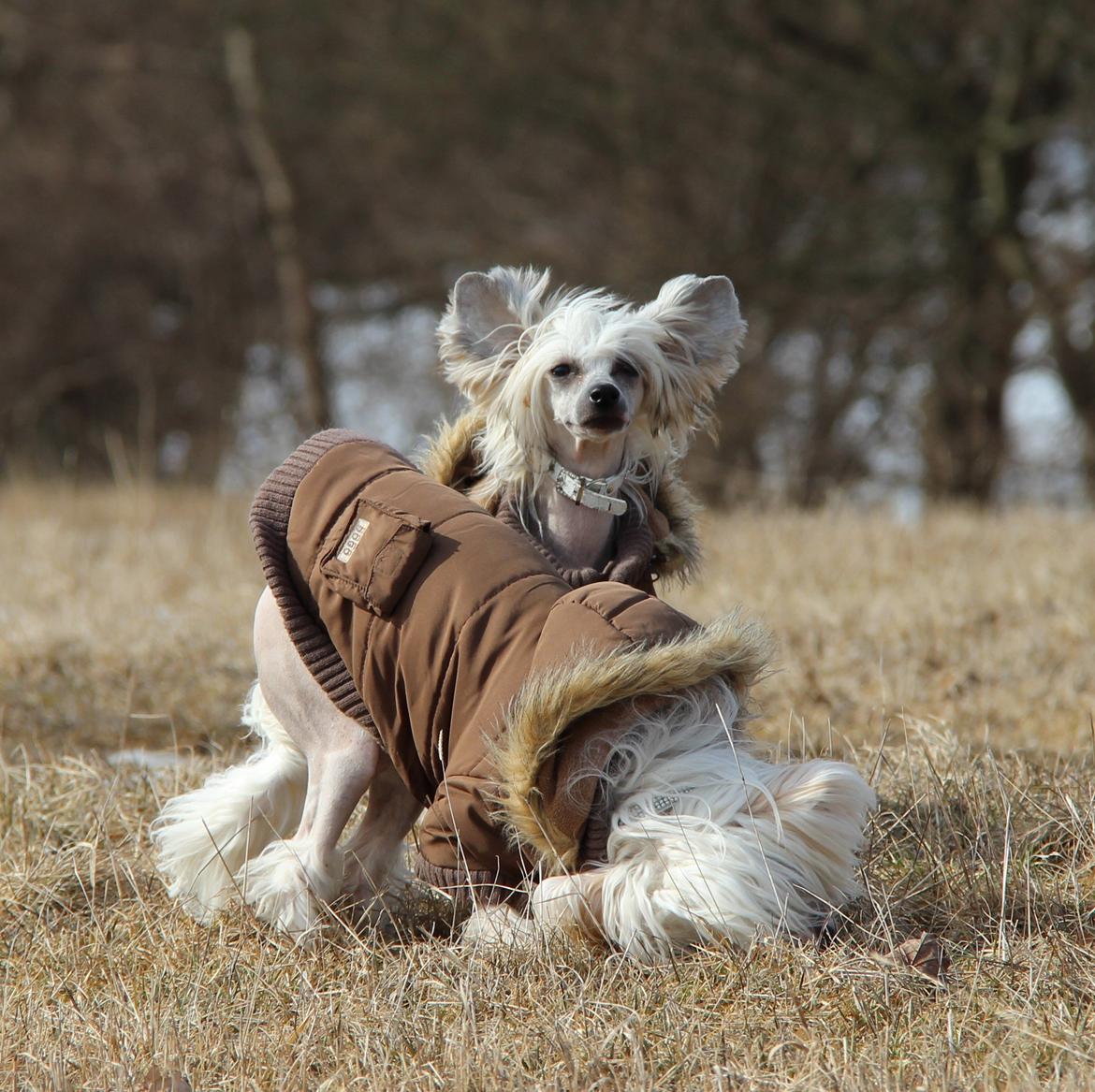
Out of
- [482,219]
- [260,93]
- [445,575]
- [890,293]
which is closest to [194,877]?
[445,575]

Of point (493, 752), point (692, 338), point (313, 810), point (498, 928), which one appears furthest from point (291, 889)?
point (692, 338)

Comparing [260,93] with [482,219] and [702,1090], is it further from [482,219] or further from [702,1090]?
[702,1090]

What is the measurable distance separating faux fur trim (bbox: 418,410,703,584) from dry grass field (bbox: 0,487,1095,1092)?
0.70 m

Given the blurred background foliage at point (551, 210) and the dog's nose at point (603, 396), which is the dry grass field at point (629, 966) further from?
the blurred background foliage at point (551, 210)

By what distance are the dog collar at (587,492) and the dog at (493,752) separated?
27 centimetres

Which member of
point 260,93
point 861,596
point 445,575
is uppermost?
point 260,93

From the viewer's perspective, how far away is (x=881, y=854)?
302 centimetres

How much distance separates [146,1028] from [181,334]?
1424cm

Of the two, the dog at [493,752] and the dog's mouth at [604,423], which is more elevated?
the dog's mouth at [604,423]

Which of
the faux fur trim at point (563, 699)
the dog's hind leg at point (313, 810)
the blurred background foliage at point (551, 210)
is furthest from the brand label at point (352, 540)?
the blurred background foliage at point (551, 210)

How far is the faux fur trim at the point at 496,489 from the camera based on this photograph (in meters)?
3.02

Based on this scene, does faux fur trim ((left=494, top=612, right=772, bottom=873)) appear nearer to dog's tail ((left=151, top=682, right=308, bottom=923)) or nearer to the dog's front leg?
the dog's front leg

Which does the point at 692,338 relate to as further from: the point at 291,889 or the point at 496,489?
the point at 291,889

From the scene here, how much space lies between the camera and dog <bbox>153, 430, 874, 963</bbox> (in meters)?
2.39
